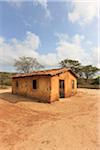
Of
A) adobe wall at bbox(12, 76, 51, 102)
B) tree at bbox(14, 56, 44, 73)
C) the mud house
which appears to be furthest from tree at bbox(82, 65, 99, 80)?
adobe wall at bbox(12, 76, 51, 102)

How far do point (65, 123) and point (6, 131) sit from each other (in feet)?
9.01

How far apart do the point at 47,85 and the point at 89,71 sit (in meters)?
25.8

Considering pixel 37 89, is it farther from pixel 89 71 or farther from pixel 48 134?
pixel 89 71

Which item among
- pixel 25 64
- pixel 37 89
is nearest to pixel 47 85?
pixel 37 89

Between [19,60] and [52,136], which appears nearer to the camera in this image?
[52,136]

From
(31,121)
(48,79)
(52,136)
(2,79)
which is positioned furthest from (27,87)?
(2,79)

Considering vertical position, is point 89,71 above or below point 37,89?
above

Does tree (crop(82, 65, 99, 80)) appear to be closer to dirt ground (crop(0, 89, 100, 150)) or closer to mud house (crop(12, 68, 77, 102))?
mud house (crop(12, 68, 77, 102))

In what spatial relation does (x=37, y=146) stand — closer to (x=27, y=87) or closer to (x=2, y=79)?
(x=27, y=87)

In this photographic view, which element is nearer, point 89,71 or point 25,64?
point 89,71

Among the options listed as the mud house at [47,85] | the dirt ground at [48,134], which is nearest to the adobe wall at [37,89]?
the mud house at [47,85]

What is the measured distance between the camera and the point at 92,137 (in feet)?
18.0

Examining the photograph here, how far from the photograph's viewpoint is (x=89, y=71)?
36.7 metres

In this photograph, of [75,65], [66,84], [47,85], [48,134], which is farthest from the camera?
[75,65]
